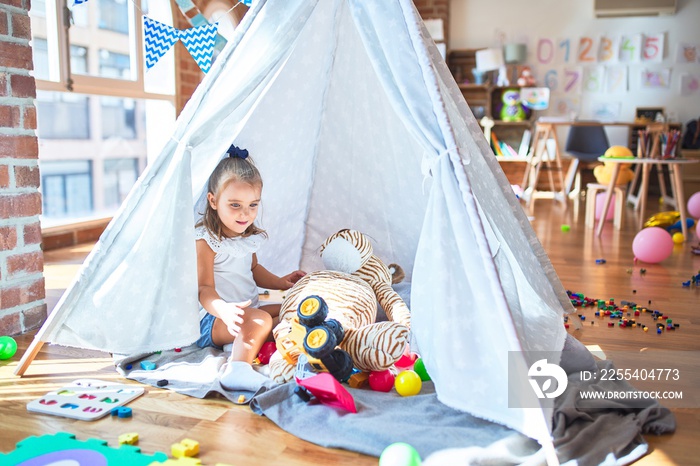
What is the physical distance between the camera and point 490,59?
7379mm

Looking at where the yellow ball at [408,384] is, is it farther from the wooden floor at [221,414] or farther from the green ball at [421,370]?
the wooden floor at [221,414]

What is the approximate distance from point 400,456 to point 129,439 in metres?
0.59

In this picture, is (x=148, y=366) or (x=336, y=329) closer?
(x=336, y=329)

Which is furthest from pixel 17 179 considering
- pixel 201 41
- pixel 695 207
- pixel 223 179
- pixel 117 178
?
pixel 695 207

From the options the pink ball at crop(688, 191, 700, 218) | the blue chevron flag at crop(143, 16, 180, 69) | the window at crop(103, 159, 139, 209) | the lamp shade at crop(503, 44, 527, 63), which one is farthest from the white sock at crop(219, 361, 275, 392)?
the lamp shade at crop(503, 44, 527, 63)

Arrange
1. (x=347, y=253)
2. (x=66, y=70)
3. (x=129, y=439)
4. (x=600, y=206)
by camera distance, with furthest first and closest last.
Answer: (x=600, y=206)
(x=66, y=70)
(x=347, y=253)
(x=129, y=439)

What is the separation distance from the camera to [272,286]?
2326 millimetres

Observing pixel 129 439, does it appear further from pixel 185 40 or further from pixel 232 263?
pixel 185 40

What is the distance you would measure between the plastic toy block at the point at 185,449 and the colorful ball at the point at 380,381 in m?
0.51

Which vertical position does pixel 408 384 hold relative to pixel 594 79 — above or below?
below

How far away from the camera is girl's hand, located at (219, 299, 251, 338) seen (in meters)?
1.73

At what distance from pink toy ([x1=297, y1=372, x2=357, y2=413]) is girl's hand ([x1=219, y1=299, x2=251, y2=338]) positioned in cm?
28

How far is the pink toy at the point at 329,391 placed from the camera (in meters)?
1.49

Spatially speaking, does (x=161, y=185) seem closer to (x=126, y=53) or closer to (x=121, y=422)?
(x=121, y=422)
